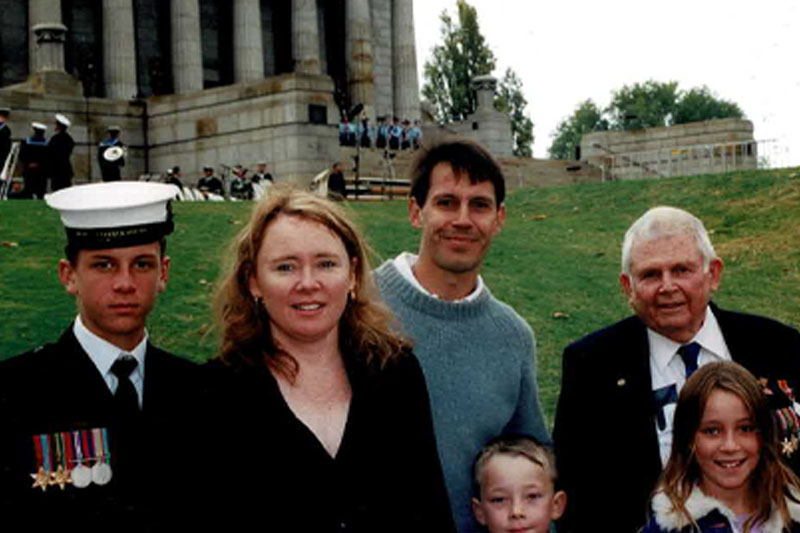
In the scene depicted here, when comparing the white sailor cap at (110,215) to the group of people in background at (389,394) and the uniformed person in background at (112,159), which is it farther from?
the uniformed person in background at (112,159)

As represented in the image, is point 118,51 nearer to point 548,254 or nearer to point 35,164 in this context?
point 35,164

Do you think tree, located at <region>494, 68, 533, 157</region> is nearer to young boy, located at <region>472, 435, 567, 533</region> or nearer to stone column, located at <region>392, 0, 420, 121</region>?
stone column, located at <region>392, 0, 420, 121</region>

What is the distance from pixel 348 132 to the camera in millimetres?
36531

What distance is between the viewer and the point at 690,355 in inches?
222

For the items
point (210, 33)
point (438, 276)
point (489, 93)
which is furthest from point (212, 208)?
point (210, 33)

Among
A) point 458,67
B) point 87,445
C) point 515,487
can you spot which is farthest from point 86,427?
point 458,67

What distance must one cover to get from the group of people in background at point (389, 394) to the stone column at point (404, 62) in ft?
155

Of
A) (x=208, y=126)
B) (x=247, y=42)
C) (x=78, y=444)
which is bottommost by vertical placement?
(x=78, y=444)

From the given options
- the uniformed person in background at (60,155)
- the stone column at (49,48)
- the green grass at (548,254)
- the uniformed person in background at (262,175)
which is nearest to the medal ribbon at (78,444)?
the green grass at (548,254)

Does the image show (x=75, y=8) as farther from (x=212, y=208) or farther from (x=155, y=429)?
(x=155, y=429)

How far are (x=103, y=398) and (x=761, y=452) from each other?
296 cm

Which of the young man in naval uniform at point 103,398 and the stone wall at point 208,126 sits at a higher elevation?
the stone wall at point 208,126

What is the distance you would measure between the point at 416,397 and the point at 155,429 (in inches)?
44.2

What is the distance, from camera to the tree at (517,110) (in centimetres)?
8250
